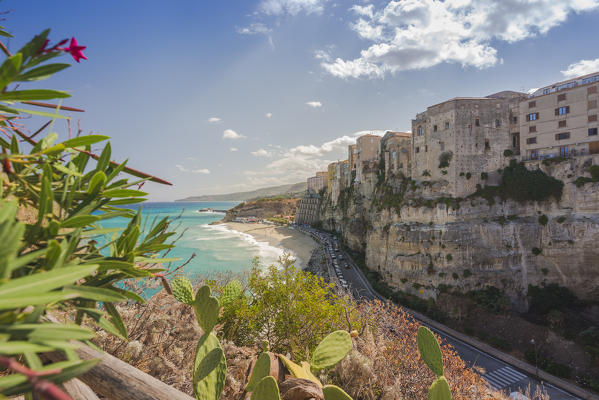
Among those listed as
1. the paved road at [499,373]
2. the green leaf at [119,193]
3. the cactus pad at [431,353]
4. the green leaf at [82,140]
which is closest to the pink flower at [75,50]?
the green leaf at [82,140]

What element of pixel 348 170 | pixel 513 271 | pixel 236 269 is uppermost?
pixel 348 170

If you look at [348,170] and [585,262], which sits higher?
[348,170]

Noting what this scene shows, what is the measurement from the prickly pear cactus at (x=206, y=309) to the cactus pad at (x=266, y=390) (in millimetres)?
1130

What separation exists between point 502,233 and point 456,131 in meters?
10.4

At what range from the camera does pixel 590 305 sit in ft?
72.1

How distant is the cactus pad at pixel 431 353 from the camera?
11.6ft

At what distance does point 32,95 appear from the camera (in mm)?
1209

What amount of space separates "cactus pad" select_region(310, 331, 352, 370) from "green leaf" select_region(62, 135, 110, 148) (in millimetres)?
3467

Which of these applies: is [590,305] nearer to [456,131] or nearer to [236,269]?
[456,131]

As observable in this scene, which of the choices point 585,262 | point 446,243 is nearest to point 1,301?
point 446,243

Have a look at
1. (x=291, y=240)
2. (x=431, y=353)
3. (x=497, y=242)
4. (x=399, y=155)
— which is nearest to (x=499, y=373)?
(x=497, y=242)

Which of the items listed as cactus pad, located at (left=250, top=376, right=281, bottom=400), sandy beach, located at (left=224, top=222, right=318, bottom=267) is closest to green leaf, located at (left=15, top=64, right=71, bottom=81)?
cactus pad, located at (left=250, top=376, right=281, bottom=400)

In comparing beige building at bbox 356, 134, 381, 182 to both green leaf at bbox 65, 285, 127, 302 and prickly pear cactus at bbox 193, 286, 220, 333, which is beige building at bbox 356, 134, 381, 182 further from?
green leaf at bbox 65, 285, 127, 302

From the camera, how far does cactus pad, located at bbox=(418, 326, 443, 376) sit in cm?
354
